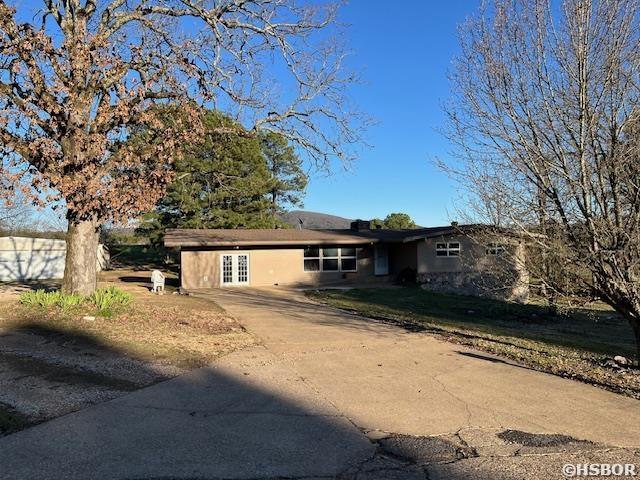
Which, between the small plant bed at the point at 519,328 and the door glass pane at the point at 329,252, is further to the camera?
the door glass pane at the point at 329,252

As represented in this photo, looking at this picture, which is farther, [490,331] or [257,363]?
[490,331]

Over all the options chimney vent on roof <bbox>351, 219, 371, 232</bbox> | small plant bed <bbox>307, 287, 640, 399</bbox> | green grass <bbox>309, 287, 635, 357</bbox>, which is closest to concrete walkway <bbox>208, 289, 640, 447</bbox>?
small plant bed <bbox>307, 287, 640, 399</bbox>

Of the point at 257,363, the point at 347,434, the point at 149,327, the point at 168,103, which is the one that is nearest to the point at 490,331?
the point at 257,363

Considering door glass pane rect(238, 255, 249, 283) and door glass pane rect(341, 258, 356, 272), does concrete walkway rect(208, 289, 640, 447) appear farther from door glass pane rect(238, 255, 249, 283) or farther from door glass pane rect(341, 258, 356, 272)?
door glass pane rect(341, 258, 356, 272)

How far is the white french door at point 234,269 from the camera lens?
27.0 meters

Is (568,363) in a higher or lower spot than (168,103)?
lower

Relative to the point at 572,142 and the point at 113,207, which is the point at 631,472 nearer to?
the point at 572,142

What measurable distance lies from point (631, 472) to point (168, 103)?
12.4 m

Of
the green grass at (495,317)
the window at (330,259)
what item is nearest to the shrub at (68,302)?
the green grass at (495,317)

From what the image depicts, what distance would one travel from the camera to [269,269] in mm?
27797

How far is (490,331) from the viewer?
13367mm

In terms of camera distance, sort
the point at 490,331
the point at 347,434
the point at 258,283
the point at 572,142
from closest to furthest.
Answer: the point at 347,434
the point at 572,142
the point at 490,331
the point at 258,283

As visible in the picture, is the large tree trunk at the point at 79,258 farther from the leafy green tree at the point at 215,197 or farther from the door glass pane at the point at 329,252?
the leafy green tree at the point at 215,197

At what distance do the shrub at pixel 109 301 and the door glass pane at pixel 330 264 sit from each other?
17034 mm
